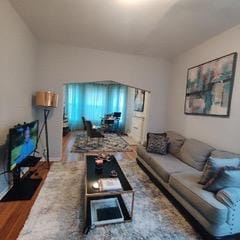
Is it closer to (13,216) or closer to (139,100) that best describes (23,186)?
(13,216)

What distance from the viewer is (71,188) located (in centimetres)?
286

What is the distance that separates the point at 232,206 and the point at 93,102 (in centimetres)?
763

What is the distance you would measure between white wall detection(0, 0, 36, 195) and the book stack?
143cm

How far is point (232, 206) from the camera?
178 cm

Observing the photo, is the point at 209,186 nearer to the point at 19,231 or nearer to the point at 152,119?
the point at 19,231

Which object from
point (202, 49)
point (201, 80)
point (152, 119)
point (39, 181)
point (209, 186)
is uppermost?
point (202, 49)

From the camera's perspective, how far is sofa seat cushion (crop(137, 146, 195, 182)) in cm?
277

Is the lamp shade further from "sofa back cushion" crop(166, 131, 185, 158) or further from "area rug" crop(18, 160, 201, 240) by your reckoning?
"sofa back cushion" crop(166, 131, 185, 158)

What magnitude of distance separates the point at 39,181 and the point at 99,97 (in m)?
6.21

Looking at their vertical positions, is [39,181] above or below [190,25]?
below

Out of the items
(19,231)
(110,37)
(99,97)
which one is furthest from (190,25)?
(99,97)

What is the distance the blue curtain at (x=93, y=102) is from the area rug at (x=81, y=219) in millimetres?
5774

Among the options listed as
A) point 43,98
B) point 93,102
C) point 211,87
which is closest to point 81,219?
point 43,98

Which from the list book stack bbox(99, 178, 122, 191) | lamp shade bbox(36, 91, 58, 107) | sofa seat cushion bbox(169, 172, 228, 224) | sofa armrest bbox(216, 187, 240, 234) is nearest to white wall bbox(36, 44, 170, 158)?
lamp shade bbox(36, 91, 58, 107)
